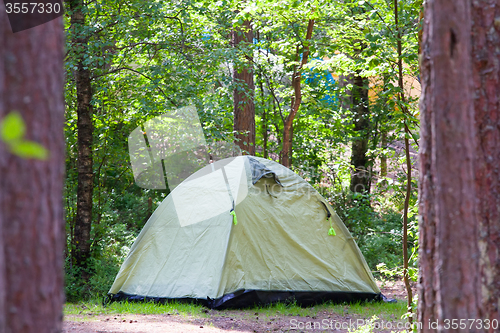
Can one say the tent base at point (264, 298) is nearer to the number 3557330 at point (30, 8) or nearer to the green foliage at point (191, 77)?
the green foliage at point (191, 77)

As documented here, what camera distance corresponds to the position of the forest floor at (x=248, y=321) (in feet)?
14.1

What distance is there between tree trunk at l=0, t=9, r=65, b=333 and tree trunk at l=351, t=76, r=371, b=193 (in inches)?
411

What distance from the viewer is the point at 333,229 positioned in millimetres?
6344

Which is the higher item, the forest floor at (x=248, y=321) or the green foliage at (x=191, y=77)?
the green foliage at (x=191, y=77)

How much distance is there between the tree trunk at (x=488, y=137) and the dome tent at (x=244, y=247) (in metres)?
3.71

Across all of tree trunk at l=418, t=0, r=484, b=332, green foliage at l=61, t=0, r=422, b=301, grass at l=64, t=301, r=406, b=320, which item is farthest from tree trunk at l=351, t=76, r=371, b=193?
tree trunk at l=418, t=0, r=484, b=332

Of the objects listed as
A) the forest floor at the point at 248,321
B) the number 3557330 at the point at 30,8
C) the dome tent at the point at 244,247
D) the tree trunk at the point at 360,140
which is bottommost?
the forest floor at the point at 248,321

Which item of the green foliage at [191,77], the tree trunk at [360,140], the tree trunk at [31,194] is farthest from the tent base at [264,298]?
the tree trunk at [360,140]

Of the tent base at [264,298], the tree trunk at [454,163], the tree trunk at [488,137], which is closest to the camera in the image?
the tree trunk at [454,163]

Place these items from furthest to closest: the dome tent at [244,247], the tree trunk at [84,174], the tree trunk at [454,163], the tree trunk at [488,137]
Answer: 1. the tree trunk at [84,174]
2. the dome tent at [244,247]
3. the tree trunk at [488,137]
4. the tree trunk at [454,163]

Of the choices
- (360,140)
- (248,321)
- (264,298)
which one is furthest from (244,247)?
(360,140)

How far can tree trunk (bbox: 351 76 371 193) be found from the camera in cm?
1129

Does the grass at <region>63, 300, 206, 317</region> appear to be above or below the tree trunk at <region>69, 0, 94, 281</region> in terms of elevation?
below

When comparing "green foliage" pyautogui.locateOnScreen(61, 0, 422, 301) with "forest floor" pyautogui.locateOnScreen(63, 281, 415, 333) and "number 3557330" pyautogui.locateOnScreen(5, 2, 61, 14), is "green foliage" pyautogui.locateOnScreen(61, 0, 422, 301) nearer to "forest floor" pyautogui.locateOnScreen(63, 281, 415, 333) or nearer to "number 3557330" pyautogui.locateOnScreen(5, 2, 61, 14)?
"forest floor" pyautogui.locateOnScreen(63, 281, 415, 333)
